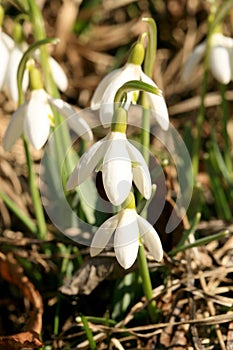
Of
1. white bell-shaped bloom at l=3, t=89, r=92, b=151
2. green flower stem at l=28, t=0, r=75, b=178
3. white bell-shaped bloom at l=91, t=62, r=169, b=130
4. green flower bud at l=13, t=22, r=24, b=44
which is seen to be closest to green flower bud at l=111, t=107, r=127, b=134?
white bell-shaped bloom at l=91, t=62, r=169, b=130

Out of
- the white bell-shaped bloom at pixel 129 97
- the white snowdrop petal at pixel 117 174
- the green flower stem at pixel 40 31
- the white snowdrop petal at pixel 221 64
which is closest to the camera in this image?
the white snowdrop petal at pixel 117 174

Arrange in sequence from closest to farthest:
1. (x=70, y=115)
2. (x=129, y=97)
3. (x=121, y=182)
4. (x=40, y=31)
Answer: (x=121, y=182)
(x=129, y=97)
(x=70, y=115)
(x=40, y=31)

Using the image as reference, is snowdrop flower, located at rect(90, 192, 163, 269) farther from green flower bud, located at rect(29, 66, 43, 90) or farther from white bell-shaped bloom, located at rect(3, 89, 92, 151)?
green flower bud, located at rect(29, 66, 43, 90)

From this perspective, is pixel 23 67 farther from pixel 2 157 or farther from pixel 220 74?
pixel 2 157

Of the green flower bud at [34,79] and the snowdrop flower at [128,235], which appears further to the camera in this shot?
the green flower bud at [34,79]

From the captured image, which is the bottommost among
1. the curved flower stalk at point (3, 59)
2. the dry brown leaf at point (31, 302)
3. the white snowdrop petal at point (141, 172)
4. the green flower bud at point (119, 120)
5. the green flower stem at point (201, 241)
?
the dry brown leaf at point (31, 302)

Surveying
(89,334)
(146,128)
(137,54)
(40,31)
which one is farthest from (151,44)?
(89,334)

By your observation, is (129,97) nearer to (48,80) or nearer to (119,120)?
(119,120)

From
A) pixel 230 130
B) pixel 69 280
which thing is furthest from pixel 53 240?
pixel 230 130

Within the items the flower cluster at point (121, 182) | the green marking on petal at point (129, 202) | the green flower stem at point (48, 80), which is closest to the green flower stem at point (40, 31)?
the green flower stem at point (48, 80)

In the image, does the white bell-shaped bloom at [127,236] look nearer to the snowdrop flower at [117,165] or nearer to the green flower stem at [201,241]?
the snowdrop flower at [117,165]
